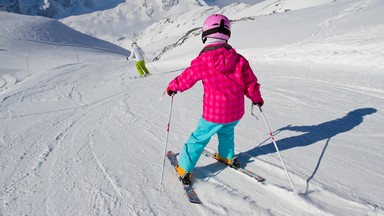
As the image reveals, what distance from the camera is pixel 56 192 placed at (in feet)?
12.1

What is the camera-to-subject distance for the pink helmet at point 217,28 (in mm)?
3389

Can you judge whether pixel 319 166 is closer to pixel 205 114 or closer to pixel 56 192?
pixel 205 114

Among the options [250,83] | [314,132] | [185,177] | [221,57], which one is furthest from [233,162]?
[314,132]

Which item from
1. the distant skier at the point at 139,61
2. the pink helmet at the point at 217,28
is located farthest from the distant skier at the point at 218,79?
the distant skier at the point at 139,61

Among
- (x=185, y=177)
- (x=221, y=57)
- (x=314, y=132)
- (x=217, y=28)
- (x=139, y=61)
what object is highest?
(x=217, y=28)

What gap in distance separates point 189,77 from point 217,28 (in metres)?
0.63

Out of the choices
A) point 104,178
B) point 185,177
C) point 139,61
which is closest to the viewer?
point 185,177

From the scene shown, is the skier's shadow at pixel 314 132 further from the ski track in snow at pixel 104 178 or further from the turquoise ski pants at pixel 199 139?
the turquoise ski pants at pixel 199 139

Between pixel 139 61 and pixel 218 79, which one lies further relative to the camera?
pixel 139 61

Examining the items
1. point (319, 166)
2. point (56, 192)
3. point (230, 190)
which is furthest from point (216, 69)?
point (56, 192)

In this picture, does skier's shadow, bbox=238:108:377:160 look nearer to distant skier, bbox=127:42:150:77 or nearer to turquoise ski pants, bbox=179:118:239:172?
turquoise ski pants, bbox=179:118:239:172

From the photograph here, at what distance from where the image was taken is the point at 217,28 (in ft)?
11.1

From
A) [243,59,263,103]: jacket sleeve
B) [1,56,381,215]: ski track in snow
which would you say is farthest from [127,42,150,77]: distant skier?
[243,59,263,103]: jacket sleeve

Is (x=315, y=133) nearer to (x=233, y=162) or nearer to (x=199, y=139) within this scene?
(x=233, y=162)
